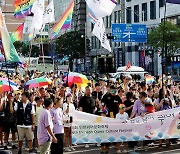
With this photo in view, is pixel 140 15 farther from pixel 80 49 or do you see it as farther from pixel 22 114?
pixel 22 114

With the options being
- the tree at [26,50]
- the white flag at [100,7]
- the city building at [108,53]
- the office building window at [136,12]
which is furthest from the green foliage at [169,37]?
the tree at [26,50]

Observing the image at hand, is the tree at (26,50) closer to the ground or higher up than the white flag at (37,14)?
higher up

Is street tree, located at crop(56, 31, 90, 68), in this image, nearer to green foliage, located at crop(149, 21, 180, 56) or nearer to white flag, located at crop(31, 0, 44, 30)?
green foliage, located at crop(149, 21, 180, 56)

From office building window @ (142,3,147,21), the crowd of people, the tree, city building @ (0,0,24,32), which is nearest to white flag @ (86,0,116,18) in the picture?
the crowd of people

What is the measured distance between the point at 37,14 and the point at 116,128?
38.0ft

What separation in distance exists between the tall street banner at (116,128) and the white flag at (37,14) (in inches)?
427

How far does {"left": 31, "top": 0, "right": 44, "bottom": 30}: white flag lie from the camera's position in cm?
2261

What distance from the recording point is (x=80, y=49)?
74.8m

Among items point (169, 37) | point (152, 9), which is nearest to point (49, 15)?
point (169, 37)

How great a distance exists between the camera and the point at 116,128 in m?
12.4

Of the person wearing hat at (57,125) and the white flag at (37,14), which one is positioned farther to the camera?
the white flag at (37,14)

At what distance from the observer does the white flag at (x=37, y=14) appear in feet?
74.2

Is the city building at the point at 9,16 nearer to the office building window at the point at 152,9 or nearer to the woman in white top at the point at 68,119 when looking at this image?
the office building window at the point at 152,9

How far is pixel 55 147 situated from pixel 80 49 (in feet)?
212
